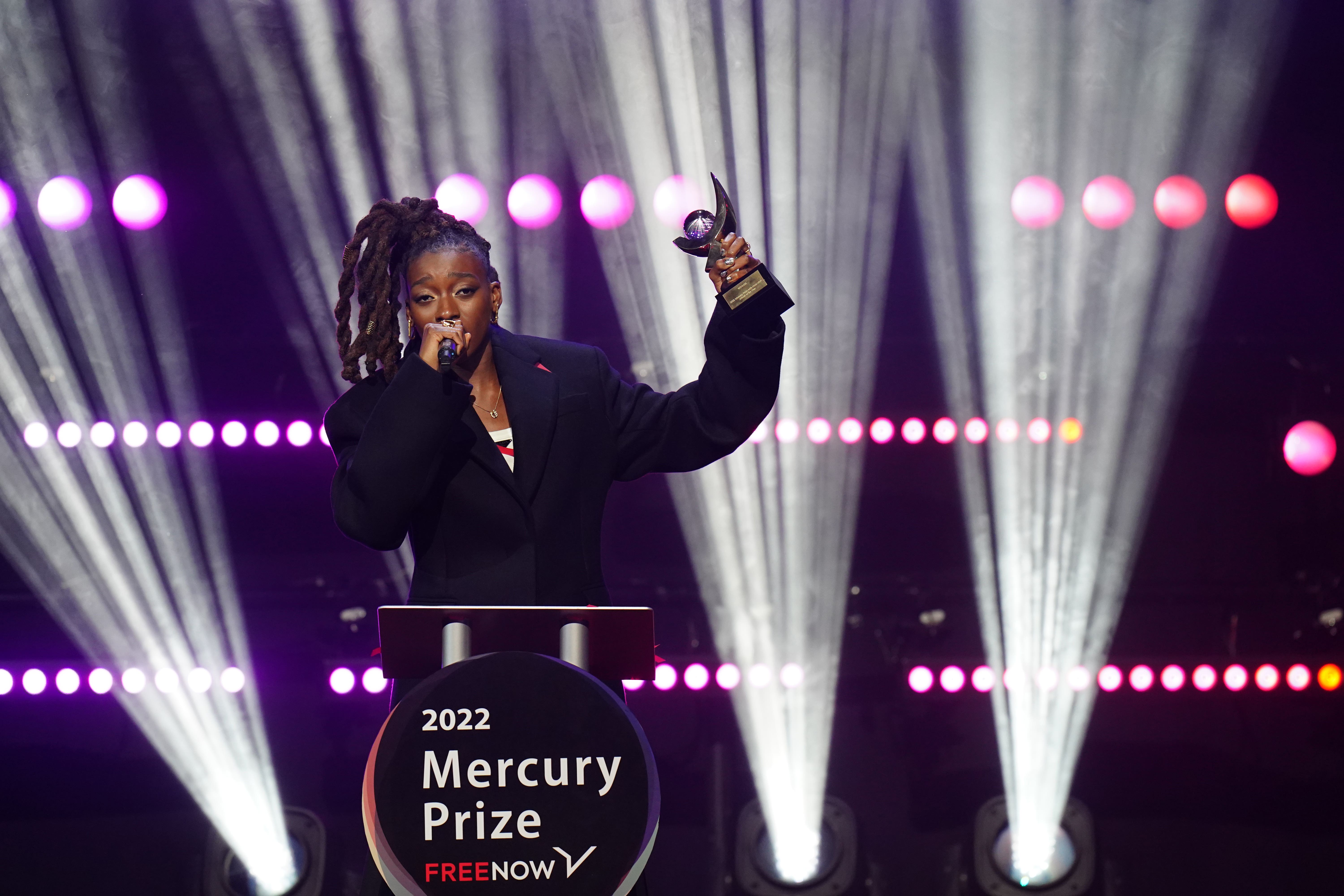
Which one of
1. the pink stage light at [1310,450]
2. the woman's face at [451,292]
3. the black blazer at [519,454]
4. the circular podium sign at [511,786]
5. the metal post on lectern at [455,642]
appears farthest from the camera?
the pink stage light at [1310,450]

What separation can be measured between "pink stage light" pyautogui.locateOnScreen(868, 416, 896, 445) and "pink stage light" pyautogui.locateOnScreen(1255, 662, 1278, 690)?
1.17 meters

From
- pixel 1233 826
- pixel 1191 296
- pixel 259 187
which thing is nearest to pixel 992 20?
pixel 1191 296

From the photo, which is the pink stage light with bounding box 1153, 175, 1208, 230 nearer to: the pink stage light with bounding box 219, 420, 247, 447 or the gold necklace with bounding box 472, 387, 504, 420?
the gold necklace with bounding box 472, 387, 504, 420

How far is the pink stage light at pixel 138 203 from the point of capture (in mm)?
3309

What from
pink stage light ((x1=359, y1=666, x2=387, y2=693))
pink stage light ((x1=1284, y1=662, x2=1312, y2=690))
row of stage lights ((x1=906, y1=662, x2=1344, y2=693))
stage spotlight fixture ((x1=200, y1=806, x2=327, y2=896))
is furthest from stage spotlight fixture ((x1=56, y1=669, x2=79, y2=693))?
pink stage light ((x1=1284, y1=662, x2=1312, y2=690))

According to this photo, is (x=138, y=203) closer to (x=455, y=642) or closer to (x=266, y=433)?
(x=266, y=433)

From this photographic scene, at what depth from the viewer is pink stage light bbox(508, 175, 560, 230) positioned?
11.0 ft

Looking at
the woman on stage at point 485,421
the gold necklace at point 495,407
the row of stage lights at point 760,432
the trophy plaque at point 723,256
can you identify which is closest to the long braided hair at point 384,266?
the woman on stage at point 485,421

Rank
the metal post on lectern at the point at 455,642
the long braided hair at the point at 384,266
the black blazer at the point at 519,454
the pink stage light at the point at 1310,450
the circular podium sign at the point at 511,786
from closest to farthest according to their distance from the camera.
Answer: the circular podium sign at the point at 511,786, the metal post on lectern at the point at 455,642, the black blazer at the point at 519,454, the long braided hair at the point at 384,266, the pink stage light at the point at 1310,450

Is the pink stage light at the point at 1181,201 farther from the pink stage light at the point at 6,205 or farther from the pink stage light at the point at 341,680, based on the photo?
the pink stage light at the point at 6,205

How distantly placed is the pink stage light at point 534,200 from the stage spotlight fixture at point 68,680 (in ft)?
5.54

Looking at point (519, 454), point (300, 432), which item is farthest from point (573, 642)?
point (300, 432)

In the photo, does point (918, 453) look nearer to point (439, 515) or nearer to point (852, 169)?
point (852, 169)

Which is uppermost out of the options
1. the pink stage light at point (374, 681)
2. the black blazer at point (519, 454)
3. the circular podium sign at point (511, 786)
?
the pink stage light at point (374, 681)
